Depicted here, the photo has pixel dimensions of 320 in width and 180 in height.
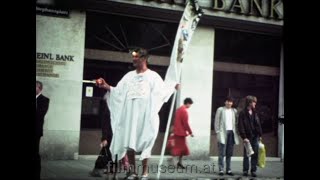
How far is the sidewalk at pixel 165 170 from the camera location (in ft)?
30.7

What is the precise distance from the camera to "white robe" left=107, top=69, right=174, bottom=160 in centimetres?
858

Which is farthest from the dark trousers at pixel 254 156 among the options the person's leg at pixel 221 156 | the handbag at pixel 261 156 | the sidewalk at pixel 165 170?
the person's leg at pixel 221 156

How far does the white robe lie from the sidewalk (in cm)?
55

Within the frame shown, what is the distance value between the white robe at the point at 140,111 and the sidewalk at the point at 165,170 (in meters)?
0.55

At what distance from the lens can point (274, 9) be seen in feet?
45.1

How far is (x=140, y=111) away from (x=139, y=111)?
0.05ft

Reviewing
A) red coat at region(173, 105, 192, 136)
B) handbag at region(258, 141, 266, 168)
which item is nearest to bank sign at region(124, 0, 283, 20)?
red coat at region(173, 105, 192, 136)

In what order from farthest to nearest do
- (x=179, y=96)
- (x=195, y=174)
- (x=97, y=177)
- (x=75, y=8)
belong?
(x=179, y=96) < (x=75, y=8) < (x=195, y=174) < (x=97, y=177)

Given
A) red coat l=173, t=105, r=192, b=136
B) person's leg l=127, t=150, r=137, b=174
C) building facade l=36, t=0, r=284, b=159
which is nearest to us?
person's leg l=127, t=150, r=137, b=174

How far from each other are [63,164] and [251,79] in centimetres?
595

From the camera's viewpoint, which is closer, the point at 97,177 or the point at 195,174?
the point at 97,177

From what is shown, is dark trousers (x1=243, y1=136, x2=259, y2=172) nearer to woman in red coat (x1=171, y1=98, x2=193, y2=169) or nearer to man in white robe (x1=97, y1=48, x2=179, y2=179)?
woman in red coat (x1=171, y1=98, x2=193, y2=169)

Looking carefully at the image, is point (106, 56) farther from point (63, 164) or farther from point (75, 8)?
point (63, 164)
